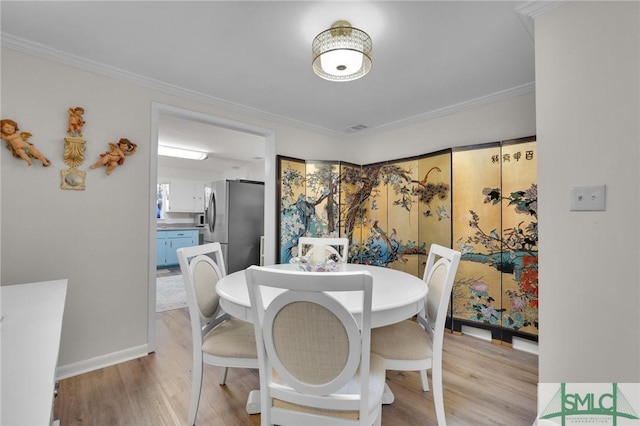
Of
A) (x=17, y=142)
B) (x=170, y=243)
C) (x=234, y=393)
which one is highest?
(x=17, y=142)

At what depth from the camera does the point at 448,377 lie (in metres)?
2.12

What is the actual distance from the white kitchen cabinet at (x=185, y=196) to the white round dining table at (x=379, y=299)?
543 cm

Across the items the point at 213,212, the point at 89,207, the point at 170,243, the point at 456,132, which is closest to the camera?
the point at 89,207

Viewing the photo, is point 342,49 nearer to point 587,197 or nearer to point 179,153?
point 587,197

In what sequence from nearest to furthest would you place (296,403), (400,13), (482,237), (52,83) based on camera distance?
(296,403)
(400,13)
(52,83)
(482,237)

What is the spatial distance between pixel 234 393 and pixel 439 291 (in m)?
1.50

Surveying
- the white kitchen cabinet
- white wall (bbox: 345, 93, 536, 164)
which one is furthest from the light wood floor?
the white kitchen cabinet

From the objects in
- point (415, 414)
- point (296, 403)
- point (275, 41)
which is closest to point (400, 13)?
point (275, 41)

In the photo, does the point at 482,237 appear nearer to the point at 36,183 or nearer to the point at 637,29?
the point at 637,29

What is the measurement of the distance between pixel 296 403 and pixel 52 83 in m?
2.66

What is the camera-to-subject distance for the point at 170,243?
6230mm

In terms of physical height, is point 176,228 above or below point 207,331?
above

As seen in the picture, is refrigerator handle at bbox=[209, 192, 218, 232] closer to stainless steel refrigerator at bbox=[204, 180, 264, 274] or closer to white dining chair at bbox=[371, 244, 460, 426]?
stainless steel refrigerator at bbox=[204, 180, 264, 274]

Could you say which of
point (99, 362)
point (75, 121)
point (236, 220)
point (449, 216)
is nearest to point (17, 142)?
point (75, 121)
